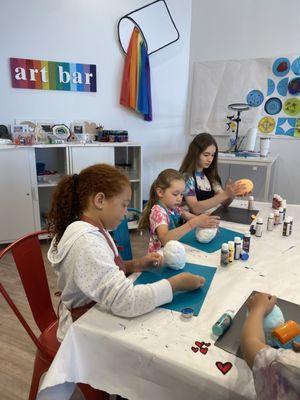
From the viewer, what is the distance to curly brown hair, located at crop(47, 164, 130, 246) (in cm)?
94

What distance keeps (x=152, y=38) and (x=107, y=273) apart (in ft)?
9.80

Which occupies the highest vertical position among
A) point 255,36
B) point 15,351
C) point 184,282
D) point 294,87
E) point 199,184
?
point 255,36

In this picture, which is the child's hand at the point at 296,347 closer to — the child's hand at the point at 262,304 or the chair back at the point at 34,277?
the child's hand at the point at 262,304

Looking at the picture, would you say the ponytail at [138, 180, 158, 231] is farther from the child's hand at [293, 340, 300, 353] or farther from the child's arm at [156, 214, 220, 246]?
the child's hand at [293, 340, 300, 353]

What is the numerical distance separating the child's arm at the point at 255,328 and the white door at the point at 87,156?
7.14 feet

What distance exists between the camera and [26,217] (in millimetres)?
2682

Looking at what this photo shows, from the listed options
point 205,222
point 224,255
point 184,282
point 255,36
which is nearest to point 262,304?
point 184,282

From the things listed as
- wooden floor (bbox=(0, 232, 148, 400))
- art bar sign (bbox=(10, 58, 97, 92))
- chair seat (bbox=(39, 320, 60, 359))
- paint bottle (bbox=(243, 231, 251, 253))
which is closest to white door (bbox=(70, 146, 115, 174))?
art bar sign (bbox=(10, 58, 97, 92))

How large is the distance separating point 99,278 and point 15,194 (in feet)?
6.78

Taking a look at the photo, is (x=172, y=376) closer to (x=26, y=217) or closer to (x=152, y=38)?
(x=26, y=217)

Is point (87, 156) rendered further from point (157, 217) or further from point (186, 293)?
point (186, 293)

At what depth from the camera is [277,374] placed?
53 cm

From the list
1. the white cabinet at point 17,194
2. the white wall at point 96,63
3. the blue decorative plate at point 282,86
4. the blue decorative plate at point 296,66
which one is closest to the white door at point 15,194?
the white cabinet at point 17,194

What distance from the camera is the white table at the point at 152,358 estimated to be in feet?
2.08
